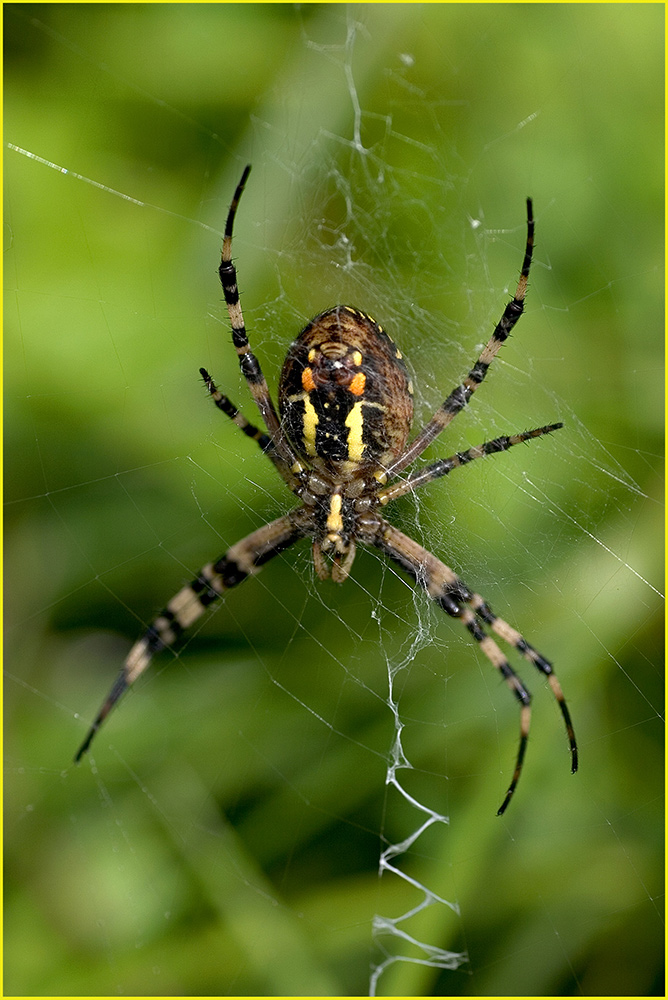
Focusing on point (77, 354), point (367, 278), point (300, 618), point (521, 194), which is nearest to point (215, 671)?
point (300, 618)

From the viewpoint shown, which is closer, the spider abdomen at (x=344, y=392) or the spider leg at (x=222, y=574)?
the spider abdomen at (x=344, y=392)

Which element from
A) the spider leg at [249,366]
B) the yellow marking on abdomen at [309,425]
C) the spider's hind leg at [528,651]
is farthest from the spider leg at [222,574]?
the spider's hind leg at [528,651]

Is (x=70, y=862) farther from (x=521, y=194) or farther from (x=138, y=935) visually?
(x=521, y=194)

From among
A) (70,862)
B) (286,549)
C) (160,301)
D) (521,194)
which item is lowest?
(70,862)

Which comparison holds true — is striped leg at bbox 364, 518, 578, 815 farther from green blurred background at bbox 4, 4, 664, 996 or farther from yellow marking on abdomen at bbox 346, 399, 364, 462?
yellow marking on abdomen at bbox 346, 399, 364, 462

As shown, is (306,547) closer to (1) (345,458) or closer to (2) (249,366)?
(1) (345,458)

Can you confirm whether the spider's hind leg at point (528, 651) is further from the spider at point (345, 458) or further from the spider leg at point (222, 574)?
the spider leg at point (222, 574)
